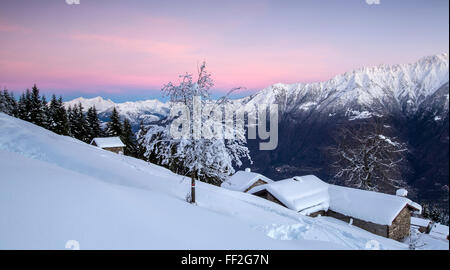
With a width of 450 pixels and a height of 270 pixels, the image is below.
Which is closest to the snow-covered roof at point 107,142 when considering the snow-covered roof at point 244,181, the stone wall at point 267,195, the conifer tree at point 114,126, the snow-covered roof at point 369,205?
the conifer tree at point 114,126

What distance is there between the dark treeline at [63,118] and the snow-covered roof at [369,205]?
37.5 m

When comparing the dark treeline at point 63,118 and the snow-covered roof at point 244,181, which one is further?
the dark treeline at point 63,118

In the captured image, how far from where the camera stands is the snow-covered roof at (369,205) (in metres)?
17.6

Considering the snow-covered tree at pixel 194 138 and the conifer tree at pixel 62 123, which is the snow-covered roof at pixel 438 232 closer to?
the snow-covered tree at pixel 194 138

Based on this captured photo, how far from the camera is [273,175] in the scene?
13275 centimetres

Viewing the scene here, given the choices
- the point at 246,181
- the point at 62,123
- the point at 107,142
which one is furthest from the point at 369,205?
the point at 62,123

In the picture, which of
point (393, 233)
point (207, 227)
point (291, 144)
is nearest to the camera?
point (207, 227)

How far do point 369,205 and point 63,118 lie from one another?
50.8 m

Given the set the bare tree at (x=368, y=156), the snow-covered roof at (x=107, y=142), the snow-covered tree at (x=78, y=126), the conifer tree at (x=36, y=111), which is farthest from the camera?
the snow-covered tree at (x=78, y=126)

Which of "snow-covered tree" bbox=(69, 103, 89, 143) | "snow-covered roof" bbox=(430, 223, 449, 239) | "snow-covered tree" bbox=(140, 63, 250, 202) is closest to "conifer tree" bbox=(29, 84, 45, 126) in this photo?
"snow-covered tree" bbox=(69, 103, 89, 143)

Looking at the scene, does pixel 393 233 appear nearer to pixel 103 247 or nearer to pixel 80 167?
pixel 103 247

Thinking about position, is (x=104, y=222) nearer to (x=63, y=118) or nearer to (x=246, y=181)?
(x=246, y=181)

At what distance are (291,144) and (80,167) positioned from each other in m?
190
